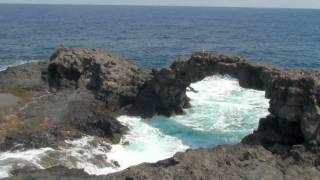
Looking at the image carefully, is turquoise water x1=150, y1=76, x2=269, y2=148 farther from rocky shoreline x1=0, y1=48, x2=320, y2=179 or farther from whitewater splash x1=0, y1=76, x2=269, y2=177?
rocky shoreline x1=0, y1=48, x2=320, y2=179

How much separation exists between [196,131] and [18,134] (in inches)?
601

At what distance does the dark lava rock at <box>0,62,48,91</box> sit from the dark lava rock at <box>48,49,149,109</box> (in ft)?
4.52

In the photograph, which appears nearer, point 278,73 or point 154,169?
point 154,169

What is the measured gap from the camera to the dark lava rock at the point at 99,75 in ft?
168

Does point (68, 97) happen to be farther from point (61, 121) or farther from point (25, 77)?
point (25, 77)

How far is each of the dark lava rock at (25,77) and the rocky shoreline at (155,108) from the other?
0.10 metres

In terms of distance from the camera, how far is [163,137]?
45844mm

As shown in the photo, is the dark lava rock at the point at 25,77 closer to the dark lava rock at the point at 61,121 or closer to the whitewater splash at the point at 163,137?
the dark lava rock at the point at 61,121

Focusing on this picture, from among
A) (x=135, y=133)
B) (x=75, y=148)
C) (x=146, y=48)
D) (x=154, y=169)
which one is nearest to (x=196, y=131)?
(x=135, y=133)

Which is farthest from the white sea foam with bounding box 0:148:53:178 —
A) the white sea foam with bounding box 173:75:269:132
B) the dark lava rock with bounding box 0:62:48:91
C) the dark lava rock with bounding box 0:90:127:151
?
the dark lava rock with bounding box 0:62:48:91

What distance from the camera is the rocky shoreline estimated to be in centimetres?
2983

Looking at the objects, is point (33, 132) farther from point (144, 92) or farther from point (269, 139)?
point (269, 139)

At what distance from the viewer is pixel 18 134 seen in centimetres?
4091

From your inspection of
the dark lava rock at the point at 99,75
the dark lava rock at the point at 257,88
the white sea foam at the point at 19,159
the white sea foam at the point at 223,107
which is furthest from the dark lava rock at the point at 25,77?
the white sea foam at the point at 19,159
